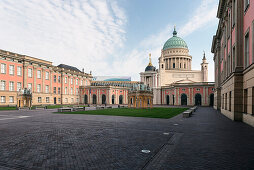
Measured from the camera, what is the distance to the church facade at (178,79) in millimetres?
58469

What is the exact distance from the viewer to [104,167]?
230 inches

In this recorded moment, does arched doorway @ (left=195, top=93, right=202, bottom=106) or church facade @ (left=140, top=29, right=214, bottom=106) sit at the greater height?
church facade @ (left=140, top=29, right=214, bottom=106)

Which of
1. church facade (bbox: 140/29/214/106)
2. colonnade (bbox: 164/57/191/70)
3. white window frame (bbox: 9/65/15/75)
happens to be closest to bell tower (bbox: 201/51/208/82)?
church facade (bbox: 140/29/214/106)

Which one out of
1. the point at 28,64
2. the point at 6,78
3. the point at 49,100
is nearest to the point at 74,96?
the point at 49,100

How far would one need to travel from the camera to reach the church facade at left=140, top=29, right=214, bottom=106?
58469mm

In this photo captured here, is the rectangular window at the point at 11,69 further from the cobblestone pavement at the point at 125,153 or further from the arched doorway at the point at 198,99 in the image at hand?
the arched doorway at the point at 198,99

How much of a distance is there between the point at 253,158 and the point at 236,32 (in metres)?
15.7

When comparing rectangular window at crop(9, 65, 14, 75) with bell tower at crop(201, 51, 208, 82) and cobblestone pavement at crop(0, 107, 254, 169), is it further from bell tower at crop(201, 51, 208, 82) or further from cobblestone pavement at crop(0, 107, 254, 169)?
bell tower at crop(201, 51, 208, 82)

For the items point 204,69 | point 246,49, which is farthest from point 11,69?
point 204,69

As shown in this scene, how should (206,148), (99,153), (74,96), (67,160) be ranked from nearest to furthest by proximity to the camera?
(67,160) → (99,153) → (206,148) → (74,96)

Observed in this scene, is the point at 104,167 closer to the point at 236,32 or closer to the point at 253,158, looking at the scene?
the point at 253,158

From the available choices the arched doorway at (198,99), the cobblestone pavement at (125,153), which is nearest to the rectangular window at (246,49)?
the cobblestone pavement at (125,153)

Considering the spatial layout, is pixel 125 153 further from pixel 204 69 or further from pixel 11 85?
pixel 204 69

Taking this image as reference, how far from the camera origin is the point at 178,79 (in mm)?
82625
